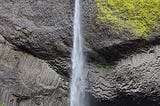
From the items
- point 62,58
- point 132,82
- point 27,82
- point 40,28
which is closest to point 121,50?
point 132,82

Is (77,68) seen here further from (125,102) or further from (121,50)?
(125,102)

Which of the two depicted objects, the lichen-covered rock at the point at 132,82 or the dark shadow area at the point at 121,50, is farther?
the dark shadow area at the point at 121,50

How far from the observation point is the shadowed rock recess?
18.2 ft

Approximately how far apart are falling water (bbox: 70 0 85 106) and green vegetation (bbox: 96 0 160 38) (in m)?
0.30

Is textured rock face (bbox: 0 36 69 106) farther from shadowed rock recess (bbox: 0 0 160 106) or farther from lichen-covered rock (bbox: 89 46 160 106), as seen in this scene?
lichen-covered rock (bbox: 89 46 160 106)

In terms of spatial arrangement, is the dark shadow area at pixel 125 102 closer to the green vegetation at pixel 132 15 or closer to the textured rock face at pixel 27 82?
the textured rock face at pixel 27 82

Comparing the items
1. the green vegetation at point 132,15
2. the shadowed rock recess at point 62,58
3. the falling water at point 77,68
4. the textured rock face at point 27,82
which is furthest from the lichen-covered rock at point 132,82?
the textured rock face at point 27,82

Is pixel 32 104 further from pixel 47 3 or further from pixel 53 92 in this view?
pixel 47 3

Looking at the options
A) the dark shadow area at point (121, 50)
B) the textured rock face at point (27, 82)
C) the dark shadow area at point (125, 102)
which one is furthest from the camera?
the dark shadow area at point (121, 50)

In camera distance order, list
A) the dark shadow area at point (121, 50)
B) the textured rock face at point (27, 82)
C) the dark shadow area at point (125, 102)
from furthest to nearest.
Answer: the dark shadow area at point (121, 50) → the dark shadow area at point (125, 102) → the textured rock face at point (27, 82)

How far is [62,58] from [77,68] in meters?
0.24

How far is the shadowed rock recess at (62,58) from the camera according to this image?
5559 mm

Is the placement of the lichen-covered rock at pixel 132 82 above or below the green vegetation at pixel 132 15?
below

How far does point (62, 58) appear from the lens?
583cm
